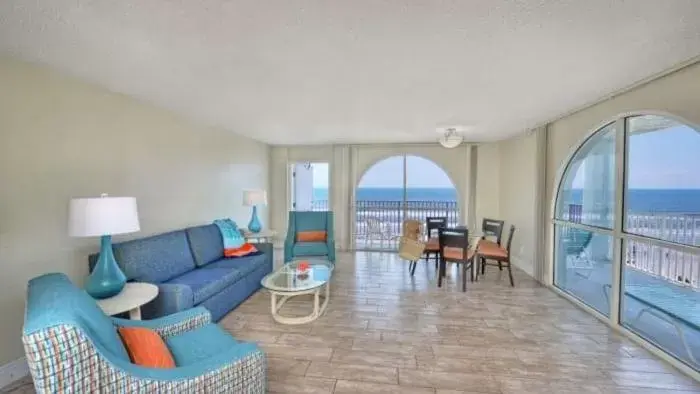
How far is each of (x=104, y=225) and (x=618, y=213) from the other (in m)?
4.42

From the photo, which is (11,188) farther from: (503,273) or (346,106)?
(503,273)

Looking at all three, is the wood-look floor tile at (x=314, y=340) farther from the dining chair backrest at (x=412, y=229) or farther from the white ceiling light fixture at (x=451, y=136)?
the white ceiling light fixture at (x=451, y=136)

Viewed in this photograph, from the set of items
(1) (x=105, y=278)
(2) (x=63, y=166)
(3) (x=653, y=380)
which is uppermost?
(2) (x=63, y=166)

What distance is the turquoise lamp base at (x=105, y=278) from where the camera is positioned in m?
2.30

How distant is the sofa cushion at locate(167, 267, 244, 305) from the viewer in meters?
3.07

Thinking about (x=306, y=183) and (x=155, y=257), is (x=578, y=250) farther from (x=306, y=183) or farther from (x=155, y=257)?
(x=306, y=183)

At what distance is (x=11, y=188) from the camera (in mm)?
2316

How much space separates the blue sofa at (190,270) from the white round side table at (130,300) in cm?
23

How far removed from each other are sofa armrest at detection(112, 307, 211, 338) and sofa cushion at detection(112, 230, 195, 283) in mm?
964

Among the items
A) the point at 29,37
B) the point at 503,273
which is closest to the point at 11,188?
the point at 29,37

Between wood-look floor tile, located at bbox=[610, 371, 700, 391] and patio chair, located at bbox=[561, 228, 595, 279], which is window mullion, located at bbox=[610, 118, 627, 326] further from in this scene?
wood-look floor tile, located at bbox=[610, 371, 700, 391]

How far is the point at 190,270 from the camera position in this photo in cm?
368

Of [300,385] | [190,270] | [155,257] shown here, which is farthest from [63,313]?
[190,270]

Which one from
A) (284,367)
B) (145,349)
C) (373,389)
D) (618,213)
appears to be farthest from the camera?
(618,213)
